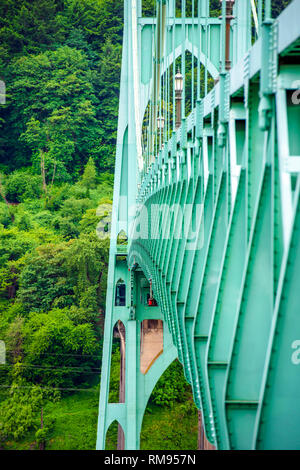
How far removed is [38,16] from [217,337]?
45.5 meters

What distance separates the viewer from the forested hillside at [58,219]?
1153 inches

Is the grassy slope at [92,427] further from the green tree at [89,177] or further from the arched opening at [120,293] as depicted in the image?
the green tree at [89,177]

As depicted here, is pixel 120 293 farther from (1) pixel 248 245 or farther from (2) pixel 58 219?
(1) pixel 248 245

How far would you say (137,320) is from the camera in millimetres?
20156

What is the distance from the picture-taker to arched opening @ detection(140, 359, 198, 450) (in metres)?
27.7

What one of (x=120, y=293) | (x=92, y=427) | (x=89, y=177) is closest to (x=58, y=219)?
(x=89, y=177)

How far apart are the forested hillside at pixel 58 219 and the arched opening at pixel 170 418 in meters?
0.06

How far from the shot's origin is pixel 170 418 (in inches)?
1152

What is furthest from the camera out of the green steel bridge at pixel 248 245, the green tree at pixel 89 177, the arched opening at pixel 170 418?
the green tree at pixel 89 177

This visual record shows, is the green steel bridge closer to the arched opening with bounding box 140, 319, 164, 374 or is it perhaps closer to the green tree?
the arched opening with bounding box 140, 319, 164, 374

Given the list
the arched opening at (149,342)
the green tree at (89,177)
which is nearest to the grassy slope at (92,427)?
the arched opening at (149,342)

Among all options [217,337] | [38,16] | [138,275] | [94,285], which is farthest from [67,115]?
[217,337]
